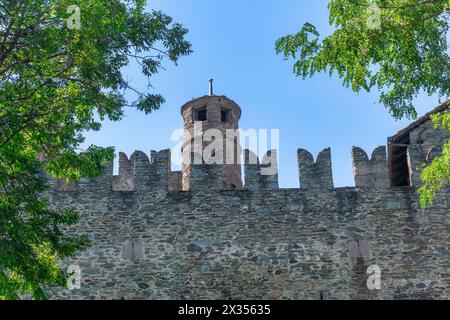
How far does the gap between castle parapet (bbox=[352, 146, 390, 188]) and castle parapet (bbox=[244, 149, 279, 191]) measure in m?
1.81

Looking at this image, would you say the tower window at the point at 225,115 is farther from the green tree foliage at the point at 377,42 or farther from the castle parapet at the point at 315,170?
Answer: the green tree foliage at the point at 377,42

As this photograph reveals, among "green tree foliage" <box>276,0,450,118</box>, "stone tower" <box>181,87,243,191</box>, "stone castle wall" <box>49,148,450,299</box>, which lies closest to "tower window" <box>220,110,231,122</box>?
"stone tower" <box>181,87,243,191</box>

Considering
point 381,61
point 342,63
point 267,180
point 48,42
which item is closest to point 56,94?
point 48,42

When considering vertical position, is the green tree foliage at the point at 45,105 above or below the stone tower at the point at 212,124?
below

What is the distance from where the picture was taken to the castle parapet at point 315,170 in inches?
537

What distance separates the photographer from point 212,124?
743 inches

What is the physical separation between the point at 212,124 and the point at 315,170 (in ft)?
19.2

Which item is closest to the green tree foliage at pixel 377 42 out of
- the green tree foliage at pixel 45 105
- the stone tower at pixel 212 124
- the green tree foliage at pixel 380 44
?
the green tree foliage at pixel 380 44

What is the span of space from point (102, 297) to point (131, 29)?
6001mm

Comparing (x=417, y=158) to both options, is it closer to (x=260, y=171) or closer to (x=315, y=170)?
(x=315, y=170)

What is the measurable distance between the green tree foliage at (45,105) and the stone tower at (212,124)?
900 cm

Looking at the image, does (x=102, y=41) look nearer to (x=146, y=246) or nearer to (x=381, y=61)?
(x=381, y=61)

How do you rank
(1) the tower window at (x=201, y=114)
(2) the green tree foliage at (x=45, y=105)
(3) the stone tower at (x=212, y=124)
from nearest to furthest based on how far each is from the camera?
(2) the green tree foliage at (x=45, y=105) < (3) the stone tower at (x=212, y=124) < (1) the tower window at (x=201, y=114)

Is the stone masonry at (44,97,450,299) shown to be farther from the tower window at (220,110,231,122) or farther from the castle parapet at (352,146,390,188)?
the tower window at (220,110,231,122)
